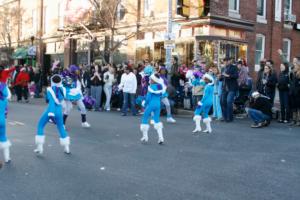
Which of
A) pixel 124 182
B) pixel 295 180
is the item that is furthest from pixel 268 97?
pixel 124 182

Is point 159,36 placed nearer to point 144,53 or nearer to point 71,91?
point 144,53

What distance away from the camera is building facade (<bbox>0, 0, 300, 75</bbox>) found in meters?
21.2

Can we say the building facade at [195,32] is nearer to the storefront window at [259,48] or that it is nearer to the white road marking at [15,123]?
the storefront window at [259,48]

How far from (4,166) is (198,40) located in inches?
586

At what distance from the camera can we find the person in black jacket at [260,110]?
12.8 meters

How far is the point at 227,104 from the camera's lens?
13766 millimetres

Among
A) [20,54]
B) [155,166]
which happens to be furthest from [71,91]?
[20,54]

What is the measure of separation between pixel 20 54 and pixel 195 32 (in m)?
20.6

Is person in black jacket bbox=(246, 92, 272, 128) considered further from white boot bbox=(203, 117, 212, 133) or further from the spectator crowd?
white boot bbox=(203, 117, 212, 133)

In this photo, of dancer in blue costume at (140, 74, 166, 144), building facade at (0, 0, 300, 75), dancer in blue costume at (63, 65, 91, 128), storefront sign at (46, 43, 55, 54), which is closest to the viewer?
dancer in blue costume at (140, 74, 166, 144)

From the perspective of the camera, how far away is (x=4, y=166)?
7.30 metres

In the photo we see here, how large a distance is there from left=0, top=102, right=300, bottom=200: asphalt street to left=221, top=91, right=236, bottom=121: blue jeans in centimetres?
189

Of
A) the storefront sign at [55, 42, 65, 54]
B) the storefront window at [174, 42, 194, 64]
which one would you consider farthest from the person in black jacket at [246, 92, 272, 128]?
the storefront sign at [55, 42, 65, 54]

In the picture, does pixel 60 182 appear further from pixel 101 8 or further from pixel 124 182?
pixel 101 8
